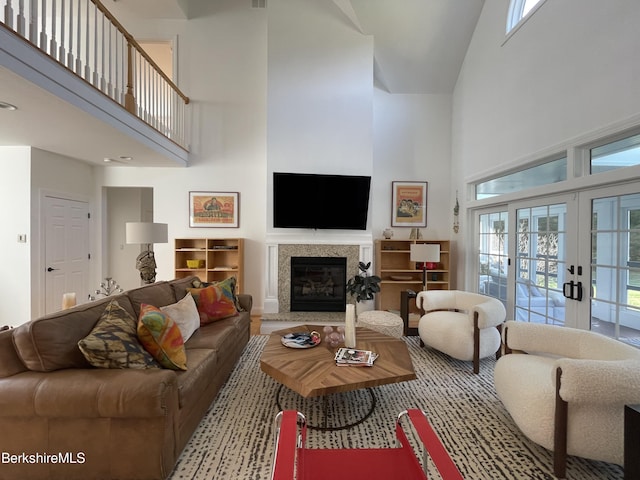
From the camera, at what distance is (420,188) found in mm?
5332

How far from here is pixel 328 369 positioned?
210cm

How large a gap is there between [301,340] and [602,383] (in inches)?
74.6

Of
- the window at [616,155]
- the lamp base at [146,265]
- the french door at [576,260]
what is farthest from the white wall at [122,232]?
the window at [616,155]

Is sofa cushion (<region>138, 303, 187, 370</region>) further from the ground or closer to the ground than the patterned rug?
further from the ground

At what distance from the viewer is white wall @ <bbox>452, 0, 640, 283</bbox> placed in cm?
237

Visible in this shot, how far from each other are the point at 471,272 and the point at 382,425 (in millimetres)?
Result: 3358

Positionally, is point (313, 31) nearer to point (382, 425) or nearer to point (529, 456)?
point (382, 425)

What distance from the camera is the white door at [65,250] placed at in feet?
14.5

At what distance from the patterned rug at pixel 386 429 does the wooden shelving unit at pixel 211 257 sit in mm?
2436

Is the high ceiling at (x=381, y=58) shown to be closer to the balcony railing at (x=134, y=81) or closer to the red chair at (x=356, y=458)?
the balcony railing at (x=134, y=81)

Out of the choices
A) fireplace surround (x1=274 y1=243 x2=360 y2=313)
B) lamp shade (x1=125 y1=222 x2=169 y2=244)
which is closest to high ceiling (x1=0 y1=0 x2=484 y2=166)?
lamp shade (x1=125 y1=222 x2=169 y2=244)

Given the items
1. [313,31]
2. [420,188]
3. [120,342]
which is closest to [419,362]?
[120,342]

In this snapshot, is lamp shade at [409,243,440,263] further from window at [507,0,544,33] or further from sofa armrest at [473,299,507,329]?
window at [507,0,544,33]

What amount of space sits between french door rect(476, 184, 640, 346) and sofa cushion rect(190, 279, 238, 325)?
131 inches
